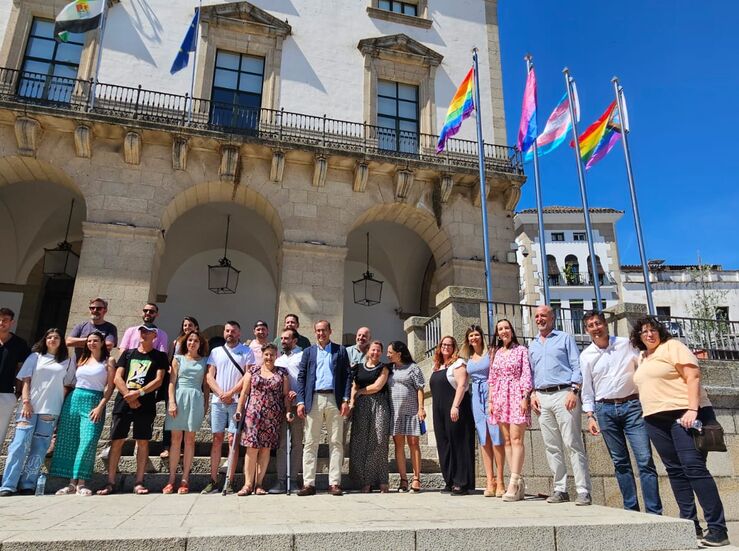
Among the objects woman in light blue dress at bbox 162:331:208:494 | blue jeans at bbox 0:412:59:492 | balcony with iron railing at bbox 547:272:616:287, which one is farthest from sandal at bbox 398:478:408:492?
balcony with iron railing at bbox 547:272:616:287

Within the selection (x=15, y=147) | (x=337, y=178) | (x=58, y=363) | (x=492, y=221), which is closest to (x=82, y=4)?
(x=15, y=147)

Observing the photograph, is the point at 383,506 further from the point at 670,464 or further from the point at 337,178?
the point at 337,178

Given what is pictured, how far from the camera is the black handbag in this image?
405cm

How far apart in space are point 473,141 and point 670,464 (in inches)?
442

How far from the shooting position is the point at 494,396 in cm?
545

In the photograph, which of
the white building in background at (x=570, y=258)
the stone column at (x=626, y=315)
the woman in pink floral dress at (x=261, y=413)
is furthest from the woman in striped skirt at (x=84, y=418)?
the white building in background at (x=570, y=258)

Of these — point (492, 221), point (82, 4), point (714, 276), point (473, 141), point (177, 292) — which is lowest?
point (177, 292)

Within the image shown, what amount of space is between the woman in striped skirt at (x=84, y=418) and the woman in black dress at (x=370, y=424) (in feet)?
8.58

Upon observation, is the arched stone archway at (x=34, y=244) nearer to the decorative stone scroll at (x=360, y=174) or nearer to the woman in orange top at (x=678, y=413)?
the decorative stone scroll at (x=360, y=174)

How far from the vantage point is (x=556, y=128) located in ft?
43.1

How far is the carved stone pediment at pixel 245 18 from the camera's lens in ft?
45.3

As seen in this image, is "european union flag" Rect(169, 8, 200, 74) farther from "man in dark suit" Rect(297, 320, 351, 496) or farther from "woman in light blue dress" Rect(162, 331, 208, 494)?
"man in dark suit" Rect(297, 320, 351, 496)

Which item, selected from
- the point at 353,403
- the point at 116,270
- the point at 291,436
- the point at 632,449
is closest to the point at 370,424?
the point at 353,403

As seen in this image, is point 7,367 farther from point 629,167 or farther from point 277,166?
point 629,167
